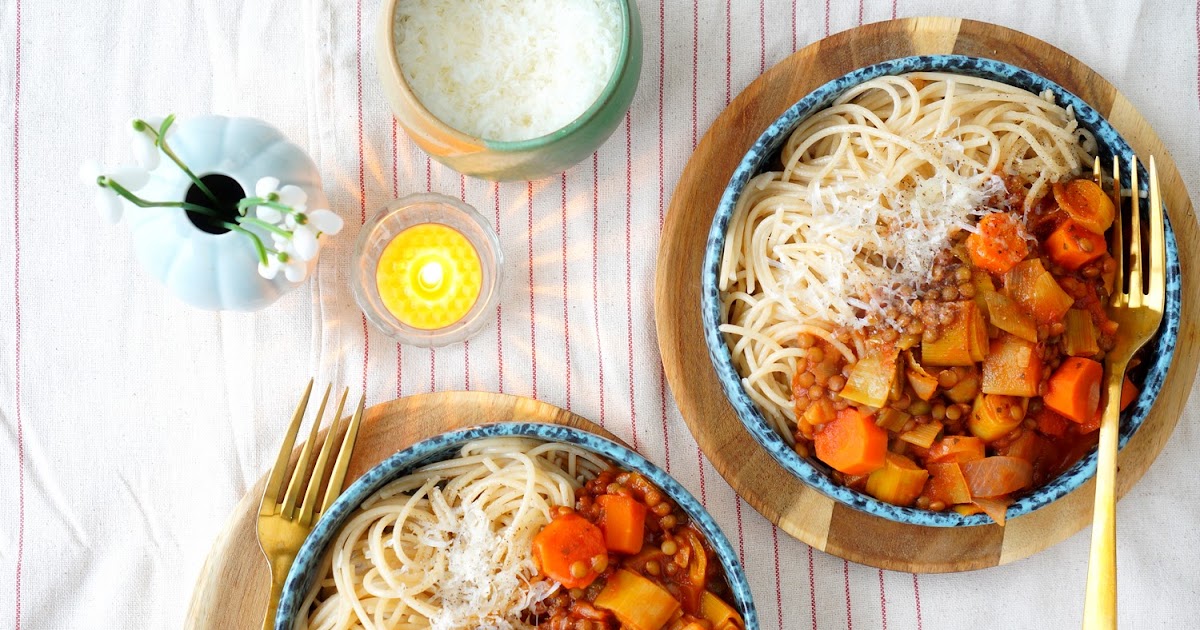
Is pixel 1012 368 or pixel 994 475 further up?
pixel 1012 368

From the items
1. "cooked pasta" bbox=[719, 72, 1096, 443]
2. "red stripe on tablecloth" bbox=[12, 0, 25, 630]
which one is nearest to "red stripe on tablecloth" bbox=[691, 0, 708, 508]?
"cooked pasta" bbox=[719, 72, 1096, 443]

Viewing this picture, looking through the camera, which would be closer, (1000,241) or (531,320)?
(1000,241)

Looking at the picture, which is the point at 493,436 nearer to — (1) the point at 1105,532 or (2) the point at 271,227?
(2) the point at 271,227

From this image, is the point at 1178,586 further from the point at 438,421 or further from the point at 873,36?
the point at 438,421

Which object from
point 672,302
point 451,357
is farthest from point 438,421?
point 672,302

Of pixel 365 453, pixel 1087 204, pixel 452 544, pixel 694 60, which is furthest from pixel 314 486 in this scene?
pixel 1087 204

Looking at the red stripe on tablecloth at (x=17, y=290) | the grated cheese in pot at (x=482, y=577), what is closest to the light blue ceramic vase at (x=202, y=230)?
the red stripe on tablecloth at (x=17, y=290)
